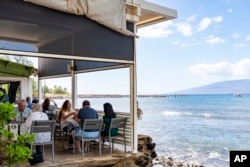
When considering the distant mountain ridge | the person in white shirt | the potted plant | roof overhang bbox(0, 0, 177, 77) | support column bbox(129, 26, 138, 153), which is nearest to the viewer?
the potted plant

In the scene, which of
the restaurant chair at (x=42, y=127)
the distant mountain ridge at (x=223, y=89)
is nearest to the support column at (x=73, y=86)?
the restaurant chair at (x=42, y=127)

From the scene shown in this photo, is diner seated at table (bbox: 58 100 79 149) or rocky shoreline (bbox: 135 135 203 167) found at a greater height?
diner seated at table (bbox: 58 100 79 149)

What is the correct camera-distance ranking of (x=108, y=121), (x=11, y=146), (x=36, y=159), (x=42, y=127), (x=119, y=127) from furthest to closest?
(x=108, y=121)
(x=119, y=127)
(x=42, y=127)
(x=36, y=159)
(x=11, y=146)

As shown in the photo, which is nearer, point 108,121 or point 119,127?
point 119,127

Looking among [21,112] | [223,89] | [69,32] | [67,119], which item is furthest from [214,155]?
[223,89]

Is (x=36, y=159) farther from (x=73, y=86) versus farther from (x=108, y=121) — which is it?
(x=73, y=86)

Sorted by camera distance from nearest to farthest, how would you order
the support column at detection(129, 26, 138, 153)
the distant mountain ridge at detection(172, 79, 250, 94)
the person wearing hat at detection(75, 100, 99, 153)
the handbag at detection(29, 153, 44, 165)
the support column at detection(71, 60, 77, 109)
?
the handbag at detection(29, 153, 44, 165) → the person wearing hat at detection(75, 100, 99, 153) → the support column at detection(129, 26, 138, 153) → the support column at detection(71, 60, 77, 109) → the distant mountain ridge at detection(172, 79, 250, 94)

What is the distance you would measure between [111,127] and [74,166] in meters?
1.29

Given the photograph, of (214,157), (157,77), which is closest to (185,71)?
(157,77)

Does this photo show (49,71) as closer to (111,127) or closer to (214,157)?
(111,127)

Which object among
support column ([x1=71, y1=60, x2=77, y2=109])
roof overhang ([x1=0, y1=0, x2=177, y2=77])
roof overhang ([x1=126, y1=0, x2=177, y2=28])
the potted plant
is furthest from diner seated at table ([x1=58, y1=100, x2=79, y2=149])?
the potted plant

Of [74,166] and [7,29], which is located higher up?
[7,29]

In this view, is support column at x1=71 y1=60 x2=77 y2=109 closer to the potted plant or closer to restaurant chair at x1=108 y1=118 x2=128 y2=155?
restaurant chair at x1=108 y1=118 x2=128 y2=155

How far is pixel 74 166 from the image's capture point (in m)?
5.46
